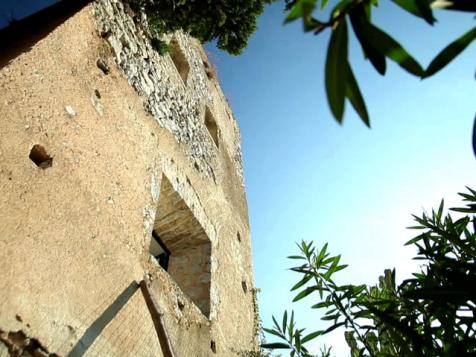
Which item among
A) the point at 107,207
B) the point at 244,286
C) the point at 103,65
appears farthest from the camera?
the point at 244,286

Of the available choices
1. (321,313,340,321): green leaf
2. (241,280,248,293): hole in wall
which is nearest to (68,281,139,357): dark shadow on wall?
(321,313,340,321): green leaf

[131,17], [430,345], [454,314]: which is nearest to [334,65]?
[430,345]

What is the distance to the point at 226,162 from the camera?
7.25m

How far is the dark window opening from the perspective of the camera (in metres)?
5.03

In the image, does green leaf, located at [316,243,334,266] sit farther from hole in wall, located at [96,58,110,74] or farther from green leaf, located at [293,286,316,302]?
hole in wall, located at [96,58,110,74]

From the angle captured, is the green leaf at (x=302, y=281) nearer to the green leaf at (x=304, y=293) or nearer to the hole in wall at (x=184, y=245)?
the green leaf at (x=304, y=293)

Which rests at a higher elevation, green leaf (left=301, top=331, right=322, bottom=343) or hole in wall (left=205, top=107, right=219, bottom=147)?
hole in wall (left=205, top=107, right=219, bottom=147)

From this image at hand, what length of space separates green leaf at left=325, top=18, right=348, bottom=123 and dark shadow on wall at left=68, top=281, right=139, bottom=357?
2269mm

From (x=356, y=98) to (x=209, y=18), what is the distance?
428cm

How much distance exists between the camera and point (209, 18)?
4695mm

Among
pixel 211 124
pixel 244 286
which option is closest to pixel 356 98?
pixel 244 286

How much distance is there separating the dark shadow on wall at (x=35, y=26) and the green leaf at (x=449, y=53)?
2.97m

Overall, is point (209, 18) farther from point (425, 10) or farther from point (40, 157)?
point (425, 10)

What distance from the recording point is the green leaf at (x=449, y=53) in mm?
829
